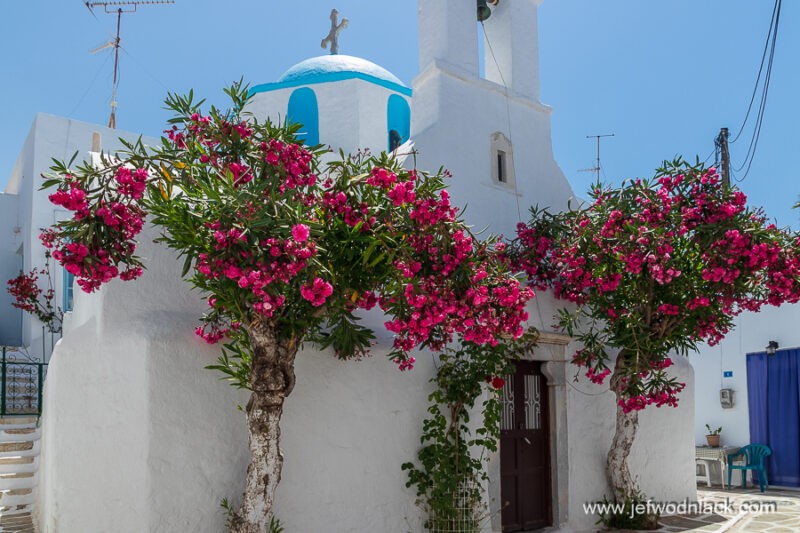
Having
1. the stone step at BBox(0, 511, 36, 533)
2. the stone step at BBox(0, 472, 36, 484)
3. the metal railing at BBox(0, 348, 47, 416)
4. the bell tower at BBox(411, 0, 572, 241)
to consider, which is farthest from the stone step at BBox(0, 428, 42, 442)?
the bell tower at BBox(411, 0, 572, 241)

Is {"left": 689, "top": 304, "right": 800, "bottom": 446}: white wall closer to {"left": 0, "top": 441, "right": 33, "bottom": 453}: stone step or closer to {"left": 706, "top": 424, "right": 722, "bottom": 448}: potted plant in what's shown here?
{"left": 706, "top": 424, "right": 722, "bottom": 448}: potted plant

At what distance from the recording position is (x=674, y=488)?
30.5ft

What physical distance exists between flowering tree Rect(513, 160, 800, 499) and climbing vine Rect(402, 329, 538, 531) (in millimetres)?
1257

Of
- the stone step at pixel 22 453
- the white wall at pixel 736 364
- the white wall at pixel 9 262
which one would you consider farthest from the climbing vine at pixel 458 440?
the white wall at pixel 9 262

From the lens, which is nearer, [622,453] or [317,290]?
[317,290]

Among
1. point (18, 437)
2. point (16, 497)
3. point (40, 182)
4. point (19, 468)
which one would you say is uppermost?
point (40, 182)

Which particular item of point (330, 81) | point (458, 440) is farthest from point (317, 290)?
point (330, 81)

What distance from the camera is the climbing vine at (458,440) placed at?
6375 mm

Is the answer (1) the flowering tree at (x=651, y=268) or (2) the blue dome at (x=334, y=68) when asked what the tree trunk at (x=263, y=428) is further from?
(2) the blue dome at (x=334, y=68)

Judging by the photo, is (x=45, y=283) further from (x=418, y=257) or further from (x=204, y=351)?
(x=418, y=257)

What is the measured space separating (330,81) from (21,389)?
6.56m

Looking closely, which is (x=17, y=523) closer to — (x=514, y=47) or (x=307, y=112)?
(x=307, y=112)

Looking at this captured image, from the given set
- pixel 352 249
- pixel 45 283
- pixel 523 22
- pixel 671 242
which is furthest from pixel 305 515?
pixel 45 283

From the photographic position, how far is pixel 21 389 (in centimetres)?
1046
